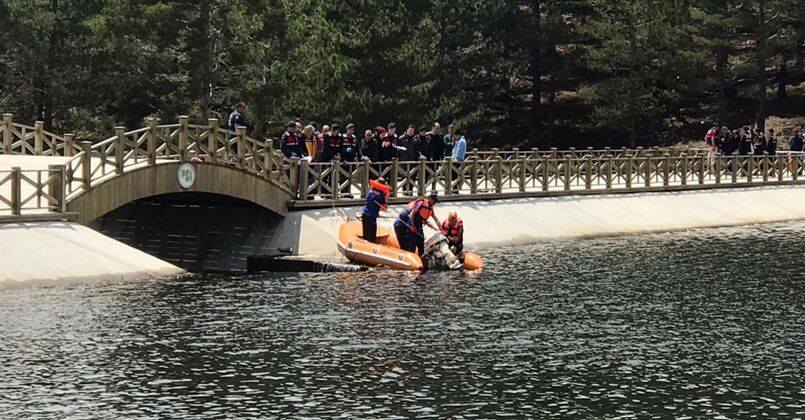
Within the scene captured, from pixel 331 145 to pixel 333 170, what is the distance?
3.26ft

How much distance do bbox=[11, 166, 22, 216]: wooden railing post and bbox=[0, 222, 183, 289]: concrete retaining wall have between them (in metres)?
0.36

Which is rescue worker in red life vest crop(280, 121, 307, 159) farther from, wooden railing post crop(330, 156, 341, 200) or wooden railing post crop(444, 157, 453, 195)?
wooden railing post crop(444, 157, 453, 195)

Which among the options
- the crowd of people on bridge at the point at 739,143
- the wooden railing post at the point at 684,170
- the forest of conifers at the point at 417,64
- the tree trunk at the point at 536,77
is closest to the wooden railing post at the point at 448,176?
the wooden railing post at the point at 684,170

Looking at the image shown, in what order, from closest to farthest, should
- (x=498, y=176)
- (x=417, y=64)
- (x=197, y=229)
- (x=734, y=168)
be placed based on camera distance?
(x=197, y=229) < (x=498, y=176) < (x=734, y=168) < (x=417, y=64)

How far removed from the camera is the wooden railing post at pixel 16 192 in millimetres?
33438

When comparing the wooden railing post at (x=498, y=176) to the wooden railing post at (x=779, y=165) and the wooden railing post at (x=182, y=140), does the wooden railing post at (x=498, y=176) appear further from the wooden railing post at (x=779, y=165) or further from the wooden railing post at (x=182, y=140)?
the wooden railing post at (x=779, y=165)

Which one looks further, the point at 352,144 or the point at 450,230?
the point at 352,144

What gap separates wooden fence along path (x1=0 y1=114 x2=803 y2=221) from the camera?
117ft

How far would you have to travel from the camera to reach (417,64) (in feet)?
227

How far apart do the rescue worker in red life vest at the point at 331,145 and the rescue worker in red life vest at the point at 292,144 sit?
78cm

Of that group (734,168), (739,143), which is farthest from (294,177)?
(739,143)

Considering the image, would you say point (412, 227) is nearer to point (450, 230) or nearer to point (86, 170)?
point (450, 230)

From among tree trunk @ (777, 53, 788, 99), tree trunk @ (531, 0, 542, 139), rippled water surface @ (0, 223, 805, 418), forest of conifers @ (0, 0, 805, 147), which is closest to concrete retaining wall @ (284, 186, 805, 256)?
rippled water surface @ (0, 223, 805, 418)

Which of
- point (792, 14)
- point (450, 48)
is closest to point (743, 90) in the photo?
point (792, 14)
